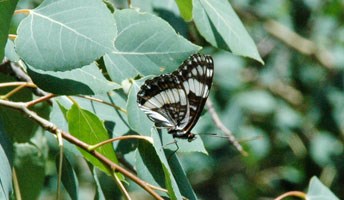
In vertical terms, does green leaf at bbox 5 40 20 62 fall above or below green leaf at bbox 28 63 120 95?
above

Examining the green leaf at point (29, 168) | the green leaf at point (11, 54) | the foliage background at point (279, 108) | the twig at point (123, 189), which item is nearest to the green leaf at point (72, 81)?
the green leaf at point (11, 54)

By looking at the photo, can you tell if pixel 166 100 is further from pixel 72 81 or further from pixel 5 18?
pixel 5 18

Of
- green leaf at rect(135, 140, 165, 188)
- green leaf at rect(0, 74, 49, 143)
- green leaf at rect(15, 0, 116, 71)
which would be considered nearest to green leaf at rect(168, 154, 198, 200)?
green leaf at rect(135, 140, 165, 188)

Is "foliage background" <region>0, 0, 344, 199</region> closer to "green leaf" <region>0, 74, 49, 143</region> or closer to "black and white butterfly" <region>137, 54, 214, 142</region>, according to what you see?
"green leaf" <region>0, 74, 49, 143</region>

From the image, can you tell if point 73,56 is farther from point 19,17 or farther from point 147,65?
point 19,17

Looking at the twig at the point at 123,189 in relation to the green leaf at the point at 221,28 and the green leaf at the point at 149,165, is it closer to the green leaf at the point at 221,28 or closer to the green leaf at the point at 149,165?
the green leaf at the point at 149,165

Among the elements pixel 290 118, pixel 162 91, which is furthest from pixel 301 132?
pixel 162 91
